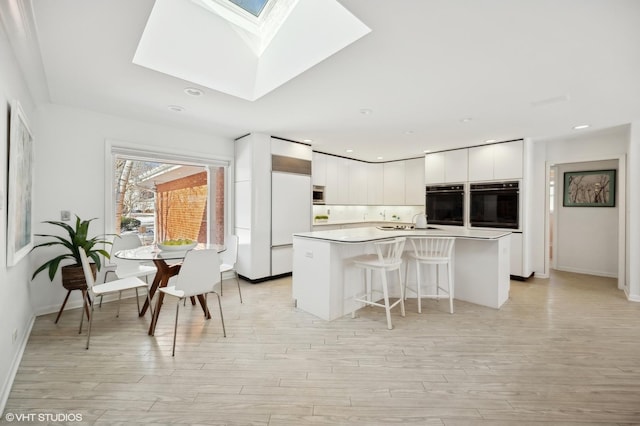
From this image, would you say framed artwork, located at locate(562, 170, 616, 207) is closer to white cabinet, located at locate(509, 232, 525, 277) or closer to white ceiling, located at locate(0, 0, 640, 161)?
white ceiling, located at locate(0, 0, 640, 161)

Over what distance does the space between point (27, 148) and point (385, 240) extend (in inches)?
144

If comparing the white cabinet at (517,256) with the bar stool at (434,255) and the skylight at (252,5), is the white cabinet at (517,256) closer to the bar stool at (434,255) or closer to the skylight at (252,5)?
the bar stool at (434,255)

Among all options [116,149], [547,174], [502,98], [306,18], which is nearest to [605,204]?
[547,174]

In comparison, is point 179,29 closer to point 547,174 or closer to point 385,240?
point 385,240

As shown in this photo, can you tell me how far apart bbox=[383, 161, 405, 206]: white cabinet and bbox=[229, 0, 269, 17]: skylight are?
5.01 metres

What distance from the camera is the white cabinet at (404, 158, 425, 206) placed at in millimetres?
6570

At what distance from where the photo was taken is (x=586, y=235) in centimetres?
550

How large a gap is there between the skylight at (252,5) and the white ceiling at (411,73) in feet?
1.81

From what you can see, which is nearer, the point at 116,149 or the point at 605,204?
the point at 116,149

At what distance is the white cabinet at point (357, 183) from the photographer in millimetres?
6867

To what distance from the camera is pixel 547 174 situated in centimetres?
524

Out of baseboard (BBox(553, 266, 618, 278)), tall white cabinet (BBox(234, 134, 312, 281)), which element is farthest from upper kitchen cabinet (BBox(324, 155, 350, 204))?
→ baseboard (BBox(553, 266, 618, 278))

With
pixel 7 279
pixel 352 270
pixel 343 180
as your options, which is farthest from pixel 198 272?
pixel 343 180

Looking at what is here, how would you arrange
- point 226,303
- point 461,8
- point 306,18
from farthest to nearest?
1. point 226,303
2. point 306,18
3. point 461,8
